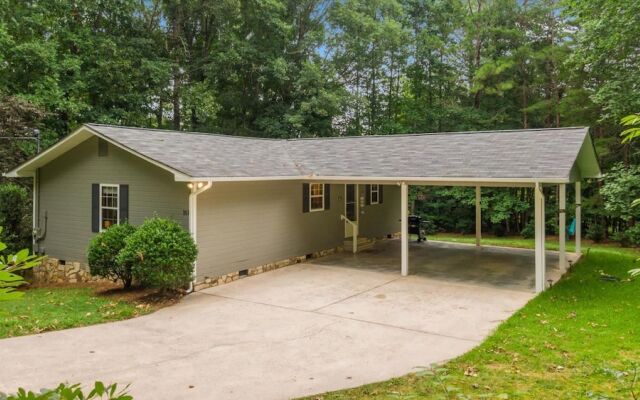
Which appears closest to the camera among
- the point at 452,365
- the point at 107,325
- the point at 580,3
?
the point at 452,365

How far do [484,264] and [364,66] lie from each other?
1419 centimetres

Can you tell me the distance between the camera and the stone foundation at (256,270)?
9.75m

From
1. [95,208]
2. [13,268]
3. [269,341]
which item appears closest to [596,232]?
[269,341]

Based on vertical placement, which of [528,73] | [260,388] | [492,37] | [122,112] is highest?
[492,37]

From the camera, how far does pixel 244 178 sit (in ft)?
32.7

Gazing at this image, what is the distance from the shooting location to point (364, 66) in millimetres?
23422

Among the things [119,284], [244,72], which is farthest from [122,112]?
[119,284]

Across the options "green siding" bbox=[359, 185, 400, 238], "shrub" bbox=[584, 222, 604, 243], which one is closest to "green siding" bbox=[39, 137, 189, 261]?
"green siding" bbox=[359, 185, 400, 238]

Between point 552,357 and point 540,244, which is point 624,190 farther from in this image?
point 552,357

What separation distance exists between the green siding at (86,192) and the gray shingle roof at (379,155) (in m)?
0.59

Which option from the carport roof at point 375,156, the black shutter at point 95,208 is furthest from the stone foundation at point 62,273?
the carport roof at point 375,156

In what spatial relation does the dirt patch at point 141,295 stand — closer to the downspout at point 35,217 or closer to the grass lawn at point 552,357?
the downspout at point 35,217

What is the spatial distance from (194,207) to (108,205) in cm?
261

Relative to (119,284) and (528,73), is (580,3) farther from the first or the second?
(119,284)
